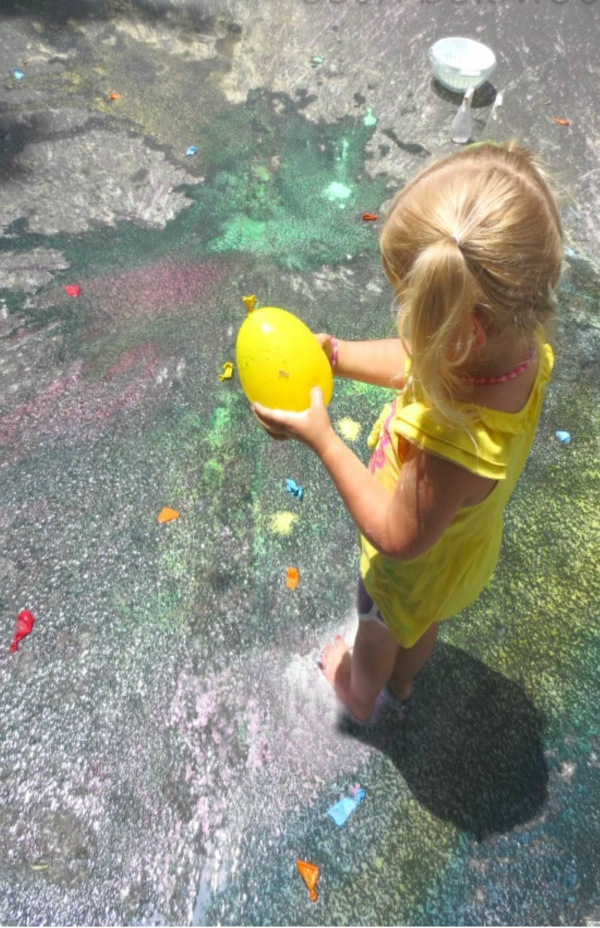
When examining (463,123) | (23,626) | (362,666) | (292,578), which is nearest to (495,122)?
(463,123)

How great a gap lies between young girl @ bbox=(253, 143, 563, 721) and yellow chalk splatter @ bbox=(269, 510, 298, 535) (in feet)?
3.22

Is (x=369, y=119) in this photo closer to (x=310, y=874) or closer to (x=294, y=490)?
(x=294, y=490)

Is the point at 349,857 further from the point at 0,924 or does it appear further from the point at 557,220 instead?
the point at 557,220

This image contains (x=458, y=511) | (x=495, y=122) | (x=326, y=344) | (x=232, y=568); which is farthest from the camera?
(x=495, y=122)

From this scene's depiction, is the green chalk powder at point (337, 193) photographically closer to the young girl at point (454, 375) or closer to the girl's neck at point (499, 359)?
the young girl at point (454, 375)

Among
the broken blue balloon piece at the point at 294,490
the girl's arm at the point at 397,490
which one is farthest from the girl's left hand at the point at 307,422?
the broken blue balloon piece at the point at 294,490

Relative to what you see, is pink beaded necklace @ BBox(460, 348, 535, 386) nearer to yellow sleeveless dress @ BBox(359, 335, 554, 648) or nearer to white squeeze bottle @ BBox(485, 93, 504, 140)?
yellow sleeveless dress @ BBox(359, 335, 554, 648)

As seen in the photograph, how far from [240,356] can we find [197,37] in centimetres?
454

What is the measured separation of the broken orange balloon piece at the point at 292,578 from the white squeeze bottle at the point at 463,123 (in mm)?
3279

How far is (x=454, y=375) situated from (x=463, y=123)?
144 inches

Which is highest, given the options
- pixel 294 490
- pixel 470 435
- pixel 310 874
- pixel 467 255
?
pixel 467 255

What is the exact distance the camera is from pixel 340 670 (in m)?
2.18

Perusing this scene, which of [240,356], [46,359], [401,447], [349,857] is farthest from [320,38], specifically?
[349,857]

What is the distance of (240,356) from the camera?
64.5 inches
